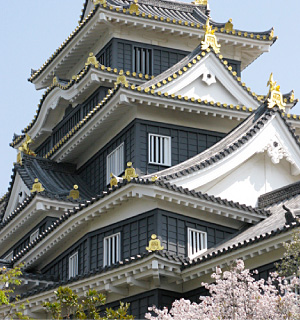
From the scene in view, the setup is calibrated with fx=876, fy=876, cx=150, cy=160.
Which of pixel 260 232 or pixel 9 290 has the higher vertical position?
pixel 260 232

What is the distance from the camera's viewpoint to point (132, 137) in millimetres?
31156

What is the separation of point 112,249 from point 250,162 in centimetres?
545

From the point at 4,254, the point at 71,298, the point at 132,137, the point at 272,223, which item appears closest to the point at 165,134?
the point at 132,137

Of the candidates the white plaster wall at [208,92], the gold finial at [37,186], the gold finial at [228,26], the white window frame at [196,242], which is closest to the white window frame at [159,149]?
the white plaster wall at [208,92]

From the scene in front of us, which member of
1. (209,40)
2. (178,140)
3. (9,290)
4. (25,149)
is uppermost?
(209,40)

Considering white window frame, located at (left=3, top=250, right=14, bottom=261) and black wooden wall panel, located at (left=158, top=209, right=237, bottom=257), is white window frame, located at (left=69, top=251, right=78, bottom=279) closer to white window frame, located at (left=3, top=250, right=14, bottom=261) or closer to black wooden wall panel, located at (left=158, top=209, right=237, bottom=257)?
black wooden wall panel, located at (left=158, top=209, right=237, bottom=257)

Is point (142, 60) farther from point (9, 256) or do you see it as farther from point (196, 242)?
point (196, 242)

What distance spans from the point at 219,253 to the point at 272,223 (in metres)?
2.59

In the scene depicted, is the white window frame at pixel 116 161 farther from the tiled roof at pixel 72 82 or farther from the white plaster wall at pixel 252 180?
the white plaster wall at pixel 252 180

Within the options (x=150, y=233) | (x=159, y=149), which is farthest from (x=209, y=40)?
(x=150, y=233)

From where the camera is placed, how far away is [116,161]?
32.1 m

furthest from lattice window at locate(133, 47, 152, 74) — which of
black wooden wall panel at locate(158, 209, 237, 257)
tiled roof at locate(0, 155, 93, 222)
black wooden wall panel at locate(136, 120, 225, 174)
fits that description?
black wooden wall panel at locate(158, 209, 237, 257)

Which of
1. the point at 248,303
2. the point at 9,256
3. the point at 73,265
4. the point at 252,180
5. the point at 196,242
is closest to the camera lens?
the point at 248,303

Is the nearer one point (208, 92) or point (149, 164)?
point (149, 164)
